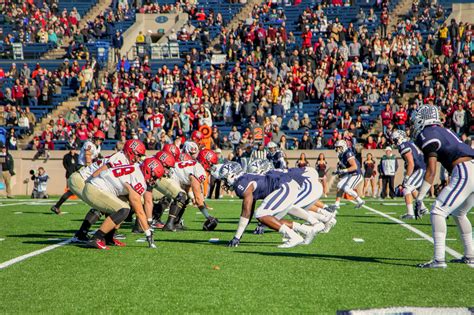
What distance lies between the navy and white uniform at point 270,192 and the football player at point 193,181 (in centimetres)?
304

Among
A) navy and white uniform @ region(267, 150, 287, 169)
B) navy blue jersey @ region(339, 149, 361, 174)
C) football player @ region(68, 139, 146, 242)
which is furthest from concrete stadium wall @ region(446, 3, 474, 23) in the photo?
football player @ region(68, 139, 146, 242)

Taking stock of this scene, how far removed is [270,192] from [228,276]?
325 centimetres

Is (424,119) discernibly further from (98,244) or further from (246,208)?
(98,244)

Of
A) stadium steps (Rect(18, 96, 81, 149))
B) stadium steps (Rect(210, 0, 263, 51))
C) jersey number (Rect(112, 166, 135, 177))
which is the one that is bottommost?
stadium steps (Rect(18, 96, 81, 149))

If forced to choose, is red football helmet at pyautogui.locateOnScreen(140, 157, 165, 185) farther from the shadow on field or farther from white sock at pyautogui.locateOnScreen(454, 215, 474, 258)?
white sock at pyautogui.locateOnScreen(454, 215, 474, 258)

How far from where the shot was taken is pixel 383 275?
8594mm

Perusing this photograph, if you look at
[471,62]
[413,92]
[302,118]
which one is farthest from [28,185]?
[471,62]

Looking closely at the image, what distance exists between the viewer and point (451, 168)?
9.20 meters

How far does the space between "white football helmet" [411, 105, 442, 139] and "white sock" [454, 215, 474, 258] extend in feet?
3.44

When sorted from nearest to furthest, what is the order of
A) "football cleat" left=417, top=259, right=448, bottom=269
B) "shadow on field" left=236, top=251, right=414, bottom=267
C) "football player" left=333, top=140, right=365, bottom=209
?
"football cleat" left=417, top=259, right=448, bottom=269, "shadow on field" left=236, top=251, right=414, bottom=267, "football player" left=333, top=140, right=365, bottom=209

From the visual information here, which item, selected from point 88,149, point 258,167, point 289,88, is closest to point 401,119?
point 289,88

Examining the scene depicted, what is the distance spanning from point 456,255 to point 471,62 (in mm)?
21774

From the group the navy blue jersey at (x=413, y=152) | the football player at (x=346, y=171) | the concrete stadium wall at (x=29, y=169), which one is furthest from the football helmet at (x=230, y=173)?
the concrete stadium wall at (x=29, y=169)

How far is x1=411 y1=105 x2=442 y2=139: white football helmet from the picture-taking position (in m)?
9.30
